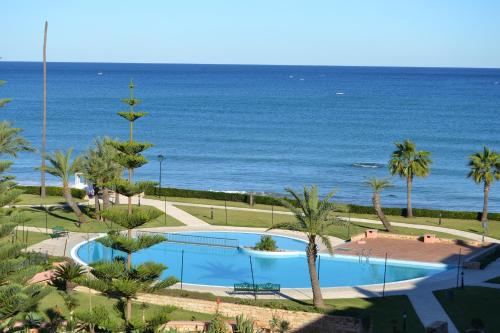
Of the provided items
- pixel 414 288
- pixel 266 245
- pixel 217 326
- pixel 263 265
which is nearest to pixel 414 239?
pixel 266 245

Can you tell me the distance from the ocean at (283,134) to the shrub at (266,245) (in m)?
24.4

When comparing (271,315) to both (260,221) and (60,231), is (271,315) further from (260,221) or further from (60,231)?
(260,221)

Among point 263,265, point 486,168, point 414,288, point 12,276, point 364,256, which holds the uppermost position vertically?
point 486,168

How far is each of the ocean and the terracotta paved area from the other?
21.0 metres

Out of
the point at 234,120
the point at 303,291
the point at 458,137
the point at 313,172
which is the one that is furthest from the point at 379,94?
the point at 303,291

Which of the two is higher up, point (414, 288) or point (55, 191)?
point (55, 191)

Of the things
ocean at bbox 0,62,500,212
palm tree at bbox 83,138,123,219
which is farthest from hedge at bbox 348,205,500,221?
palm tree at bbox 83,138,123,219

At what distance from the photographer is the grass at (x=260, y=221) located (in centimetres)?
4720

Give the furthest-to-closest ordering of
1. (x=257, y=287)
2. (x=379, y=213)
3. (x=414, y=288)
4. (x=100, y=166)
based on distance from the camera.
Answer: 1. (x=100, y=166)
2. (x=379, y=213)
3. (x=414, y=288)
4. (x=257, y=287)

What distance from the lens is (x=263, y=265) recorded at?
41469 millimetres

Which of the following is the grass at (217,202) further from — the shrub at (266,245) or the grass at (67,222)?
the shrub at (266,245)

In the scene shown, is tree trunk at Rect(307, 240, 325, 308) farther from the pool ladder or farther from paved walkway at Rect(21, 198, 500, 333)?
the pool ladder

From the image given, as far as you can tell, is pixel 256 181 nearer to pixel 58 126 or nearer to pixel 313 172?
pixel 313 172

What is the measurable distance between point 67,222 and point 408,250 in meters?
19.1
